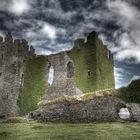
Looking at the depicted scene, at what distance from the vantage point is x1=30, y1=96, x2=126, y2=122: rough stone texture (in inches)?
873

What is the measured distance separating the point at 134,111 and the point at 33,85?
77.3 feet

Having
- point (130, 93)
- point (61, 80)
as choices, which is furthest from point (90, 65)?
point (130, 93)

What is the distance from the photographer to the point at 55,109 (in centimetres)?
2397

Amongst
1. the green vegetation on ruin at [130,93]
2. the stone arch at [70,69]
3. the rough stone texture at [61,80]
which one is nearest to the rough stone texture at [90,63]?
the stone arch at [70,69]

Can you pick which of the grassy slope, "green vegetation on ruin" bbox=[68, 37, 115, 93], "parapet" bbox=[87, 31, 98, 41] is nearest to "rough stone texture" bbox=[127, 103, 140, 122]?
"green vegetation on ruin" bbox=[68, 37, 115, 93]

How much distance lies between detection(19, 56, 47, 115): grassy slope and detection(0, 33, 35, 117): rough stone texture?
82cm

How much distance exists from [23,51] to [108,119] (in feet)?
87.4

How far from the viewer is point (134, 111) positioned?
21.9 metres

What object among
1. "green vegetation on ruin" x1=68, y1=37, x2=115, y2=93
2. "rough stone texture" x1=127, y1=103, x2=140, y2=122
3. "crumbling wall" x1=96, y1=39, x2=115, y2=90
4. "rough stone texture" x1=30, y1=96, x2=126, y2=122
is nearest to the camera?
Result: "rough stone texture" x1=127, y1=103, x2=140, y2=122

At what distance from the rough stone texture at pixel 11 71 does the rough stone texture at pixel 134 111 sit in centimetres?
2273

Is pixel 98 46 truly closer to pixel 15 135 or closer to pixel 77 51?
pixel 77 51

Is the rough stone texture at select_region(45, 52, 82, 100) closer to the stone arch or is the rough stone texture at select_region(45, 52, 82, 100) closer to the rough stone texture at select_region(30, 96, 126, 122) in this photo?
the stone arch

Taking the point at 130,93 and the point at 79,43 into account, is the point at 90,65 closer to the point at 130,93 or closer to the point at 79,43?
the point at 79,43

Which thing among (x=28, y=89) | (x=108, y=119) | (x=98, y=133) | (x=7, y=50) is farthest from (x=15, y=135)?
(x=7, y=50)
